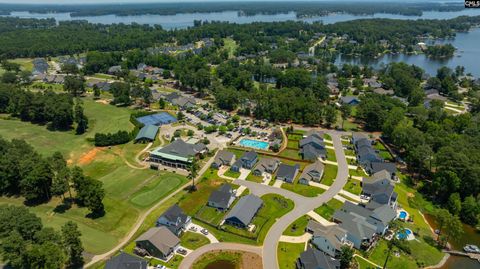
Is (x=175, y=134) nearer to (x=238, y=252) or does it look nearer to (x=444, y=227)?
(x=238, y=252)

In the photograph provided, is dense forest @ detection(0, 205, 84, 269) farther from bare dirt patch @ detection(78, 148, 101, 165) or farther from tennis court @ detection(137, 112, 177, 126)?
tennis court @ detection(137, 112, 177, 126)

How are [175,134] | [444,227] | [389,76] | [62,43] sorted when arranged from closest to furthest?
[444,227]
[175,134]
[389,76]
[62,43]

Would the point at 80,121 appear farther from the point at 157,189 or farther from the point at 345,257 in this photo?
the point at 345,257

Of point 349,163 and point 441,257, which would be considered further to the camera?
point 349,163

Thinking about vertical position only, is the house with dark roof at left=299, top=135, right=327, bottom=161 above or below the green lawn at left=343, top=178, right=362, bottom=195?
above

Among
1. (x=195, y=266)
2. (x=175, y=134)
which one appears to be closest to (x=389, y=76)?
(x=175, y=134)

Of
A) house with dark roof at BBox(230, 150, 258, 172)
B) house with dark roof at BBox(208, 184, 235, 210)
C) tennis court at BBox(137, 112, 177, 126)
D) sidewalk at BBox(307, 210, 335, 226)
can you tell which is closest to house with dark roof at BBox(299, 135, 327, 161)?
house with dark roof at BBox(230, 150, 258, 172)

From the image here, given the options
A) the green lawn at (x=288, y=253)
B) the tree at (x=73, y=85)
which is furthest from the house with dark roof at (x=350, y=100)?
the tree at (x=73, y=85)

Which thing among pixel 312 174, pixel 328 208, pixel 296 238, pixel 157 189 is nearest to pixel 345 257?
pixel 296 238
